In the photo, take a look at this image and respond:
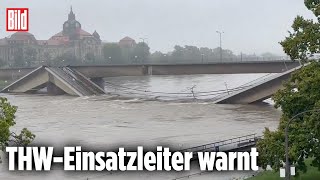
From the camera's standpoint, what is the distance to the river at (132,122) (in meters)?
42.8

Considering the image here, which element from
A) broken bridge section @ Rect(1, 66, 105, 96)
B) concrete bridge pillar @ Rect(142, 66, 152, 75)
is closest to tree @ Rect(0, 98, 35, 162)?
broken bridge section @ Rect(1, 66, 105, 96)

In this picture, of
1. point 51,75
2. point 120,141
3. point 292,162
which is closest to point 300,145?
point 292,162

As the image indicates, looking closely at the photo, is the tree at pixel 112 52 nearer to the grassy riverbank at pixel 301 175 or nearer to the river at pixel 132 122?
the river at pixel 132 122

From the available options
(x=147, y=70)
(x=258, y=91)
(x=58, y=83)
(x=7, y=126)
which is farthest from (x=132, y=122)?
(x=7, y=126)

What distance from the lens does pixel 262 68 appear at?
85.9 metres

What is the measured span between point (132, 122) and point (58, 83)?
4168cm

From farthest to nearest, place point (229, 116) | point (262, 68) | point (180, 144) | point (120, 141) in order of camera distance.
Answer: point (262, 68)
point (229, 116)
point (120, 141)
point (180, 144)

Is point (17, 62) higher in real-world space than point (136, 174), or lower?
higher

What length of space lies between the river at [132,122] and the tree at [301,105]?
763cm

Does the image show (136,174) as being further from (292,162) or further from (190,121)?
(190,121)

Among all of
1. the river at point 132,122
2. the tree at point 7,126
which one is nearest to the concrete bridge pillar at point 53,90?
the river at point 132,122

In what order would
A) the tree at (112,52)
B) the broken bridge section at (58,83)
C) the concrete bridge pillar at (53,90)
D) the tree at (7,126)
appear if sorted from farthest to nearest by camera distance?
the tree at (112,52) < the concrete bridge pillar at (53,90) < the broken bridge section at (58,83) < the tree at (7,126)

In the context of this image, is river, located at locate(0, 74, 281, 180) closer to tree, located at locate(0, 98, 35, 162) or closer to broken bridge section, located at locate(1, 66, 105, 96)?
broken bridge section, located at locate(1, 66, 105, 96)

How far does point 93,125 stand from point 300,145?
37.3 meters
